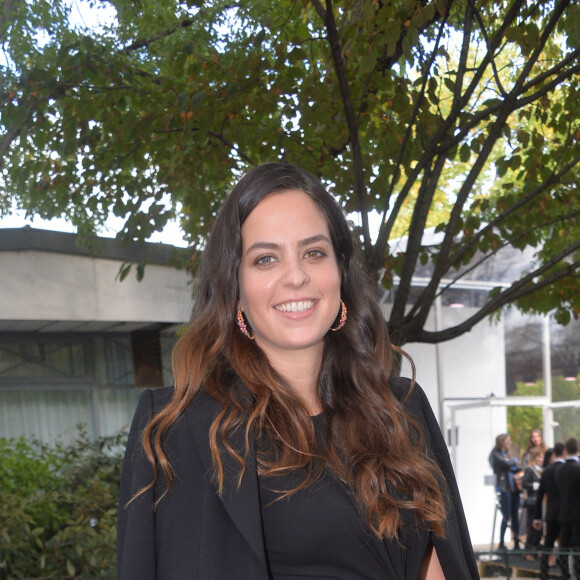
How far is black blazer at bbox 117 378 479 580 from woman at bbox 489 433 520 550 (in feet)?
39.1

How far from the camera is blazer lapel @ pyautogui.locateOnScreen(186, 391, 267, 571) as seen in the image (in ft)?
7.23

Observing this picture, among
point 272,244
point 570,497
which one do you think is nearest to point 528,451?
point 570,497

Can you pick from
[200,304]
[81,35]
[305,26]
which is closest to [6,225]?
[81,35]

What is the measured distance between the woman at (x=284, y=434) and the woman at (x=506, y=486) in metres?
11.6

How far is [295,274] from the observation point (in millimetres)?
2420

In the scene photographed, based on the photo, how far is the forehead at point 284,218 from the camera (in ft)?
8.14

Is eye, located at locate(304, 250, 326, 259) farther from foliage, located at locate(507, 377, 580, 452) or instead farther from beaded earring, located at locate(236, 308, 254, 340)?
foliage, located at locate(507, 377, 580, 452)

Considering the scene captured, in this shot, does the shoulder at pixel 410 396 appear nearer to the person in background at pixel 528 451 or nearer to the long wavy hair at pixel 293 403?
the long wavy hair at pixel 293 403

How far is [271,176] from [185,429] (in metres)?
0.76

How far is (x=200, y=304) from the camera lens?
2.64 meters

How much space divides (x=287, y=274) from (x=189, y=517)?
683 millimetres

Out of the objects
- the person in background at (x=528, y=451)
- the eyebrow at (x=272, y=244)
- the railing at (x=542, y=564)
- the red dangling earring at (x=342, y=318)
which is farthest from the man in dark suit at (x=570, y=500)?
the eyebrow at (x=272, y=244)

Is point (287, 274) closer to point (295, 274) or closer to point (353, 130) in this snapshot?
point (295, 274)

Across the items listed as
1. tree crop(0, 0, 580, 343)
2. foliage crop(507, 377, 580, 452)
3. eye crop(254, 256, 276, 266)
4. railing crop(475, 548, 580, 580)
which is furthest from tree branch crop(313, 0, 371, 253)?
foliage crop(507, 377, 580, 452)
